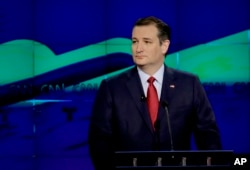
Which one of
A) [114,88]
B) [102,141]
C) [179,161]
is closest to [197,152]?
[179,161]

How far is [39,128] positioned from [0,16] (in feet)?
3.16

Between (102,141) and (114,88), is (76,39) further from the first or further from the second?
(102,141)

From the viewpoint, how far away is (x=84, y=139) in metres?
4.26

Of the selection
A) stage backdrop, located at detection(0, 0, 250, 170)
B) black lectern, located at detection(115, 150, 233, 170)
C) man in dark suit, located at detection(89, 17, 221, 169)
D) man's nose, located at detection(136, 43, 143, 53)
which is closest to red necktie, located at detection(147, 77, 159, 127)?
man in dark suit, located at detection(89, 17, 221, 169)

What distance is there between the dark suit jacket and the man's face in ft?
0.32

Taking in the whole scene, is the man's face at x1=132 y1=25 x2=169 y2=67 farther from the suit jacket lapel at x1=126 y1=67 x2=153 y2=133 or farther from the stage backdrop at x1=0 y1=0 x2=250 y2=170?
the stage backdrop at x1=0 y1=0 x2=250 y2=170

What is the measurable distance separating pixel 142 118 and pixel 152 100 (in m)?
0.16

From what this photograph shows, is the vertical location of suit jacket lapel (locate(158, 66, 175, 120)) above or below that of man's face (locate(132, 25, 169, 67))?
below

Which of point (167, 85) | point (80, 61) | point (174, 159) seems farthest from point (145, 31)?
point (80, 61)

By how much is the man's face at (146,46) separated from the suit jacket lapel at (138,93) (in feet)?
0.24

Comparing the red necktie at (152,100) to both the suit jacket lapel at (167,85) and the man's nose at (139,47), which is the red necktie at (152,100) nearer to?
the suit jacket lapel at (167,85)

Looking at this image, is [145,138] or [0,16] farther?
[0,16]

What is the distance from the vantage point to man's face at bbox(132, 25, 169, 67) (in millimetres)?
2771

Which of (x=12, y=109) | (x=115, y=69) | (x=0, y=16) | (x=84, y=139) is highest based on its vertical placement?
(x=0, y=16)
